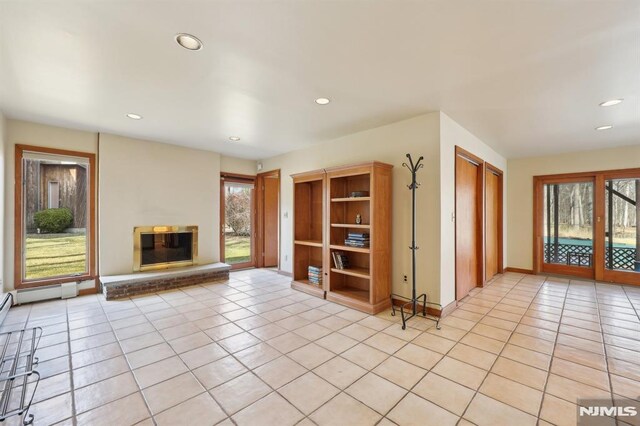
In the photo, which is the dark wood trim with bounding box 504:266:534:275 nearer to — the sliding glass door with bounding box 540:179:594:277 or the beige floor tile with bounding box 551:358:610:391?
the sliding glass door with bounding box 540:179:594:277

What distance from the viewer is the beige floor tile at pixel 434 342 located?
2.62 m

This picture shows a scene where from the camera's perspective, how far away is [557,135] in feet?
14.4

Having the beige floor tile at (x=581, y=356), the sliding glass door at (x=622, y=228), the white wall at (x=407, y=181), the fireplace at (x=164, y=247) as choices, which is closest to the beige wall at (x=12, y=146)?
the fireplace at (x=164, y=247)

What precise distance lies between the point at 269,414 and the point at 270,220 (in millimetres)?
5106

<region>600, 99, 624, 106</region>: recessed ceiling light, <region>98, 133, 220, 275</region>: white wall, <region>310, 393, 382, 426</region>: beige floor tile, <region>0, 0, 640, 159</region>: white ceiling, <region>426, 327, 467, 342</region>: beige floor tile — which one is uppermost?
<region>0, 0, 640, 159</region>: white ceiling

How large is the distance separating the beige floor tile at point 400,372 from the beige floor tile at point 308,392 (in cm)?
47

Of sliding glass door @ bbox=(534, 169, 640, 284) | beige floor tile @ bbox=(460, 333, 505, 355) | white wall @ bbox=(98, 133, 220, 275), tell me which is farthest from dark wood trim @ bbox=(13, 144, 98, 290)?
sliding glass door @ bbox=(534, 169, 640, 284)

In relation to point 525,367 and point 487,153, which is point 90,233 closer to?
point 525,367

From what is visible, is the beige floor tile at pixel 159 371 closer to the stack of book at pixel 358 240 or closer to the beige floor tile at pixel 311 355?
the beige floor tile at pixel 311 355

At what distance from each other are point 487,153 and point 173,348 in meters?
5.75

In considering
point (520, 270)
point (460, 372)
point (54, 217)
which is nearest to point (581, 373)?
point (460, 372)

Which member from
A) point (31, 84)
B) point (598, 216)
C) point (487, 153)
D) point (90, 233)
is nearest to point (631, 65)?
point (487, 153)

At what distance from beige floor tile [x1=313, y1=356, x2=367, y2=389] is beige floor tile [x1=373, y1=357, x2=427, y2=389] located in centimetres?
17

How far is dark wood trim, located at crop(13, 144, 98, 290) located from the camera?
383 centimetres
